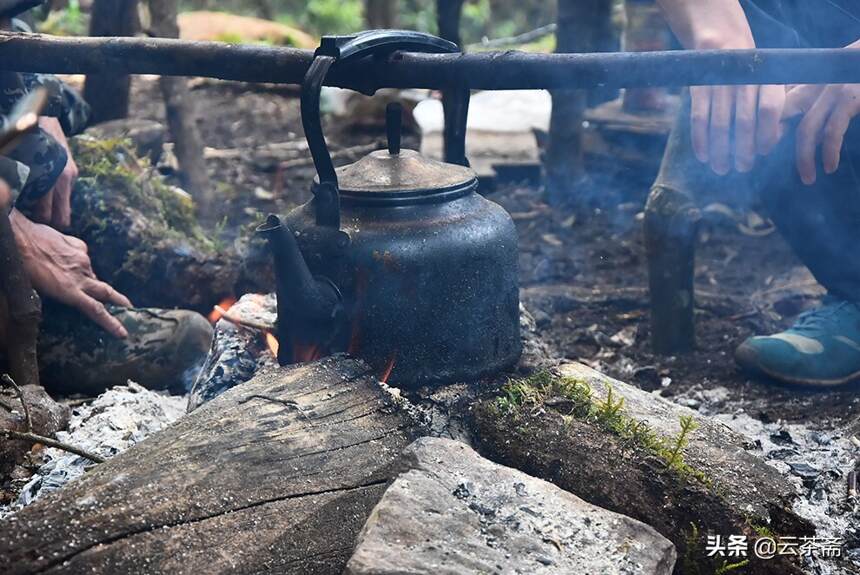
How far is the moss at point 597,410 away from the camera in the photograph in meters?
2.40

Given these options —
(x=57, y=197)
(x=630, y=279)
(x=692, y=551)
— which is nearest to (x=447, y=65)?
(x=692, y=551)

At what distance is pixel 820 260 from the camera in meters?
3.94

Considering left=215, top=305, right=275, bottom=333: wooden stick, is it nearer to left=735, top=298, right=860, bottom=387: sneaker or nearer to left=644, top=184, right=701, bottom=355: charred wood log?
left=644, top=184, right=701, bottom=355: charred wood log

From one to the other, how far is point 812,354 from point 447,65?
2.06 m

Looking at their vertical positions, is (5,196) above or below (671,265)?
above

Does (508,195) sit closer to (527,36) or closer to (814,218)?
(814,218)

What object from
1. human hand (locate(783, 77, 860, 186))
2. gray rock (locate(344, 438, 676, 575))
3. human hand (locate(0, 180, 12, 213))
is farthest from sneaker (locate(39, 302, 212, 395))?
human hand (locate(783, 77, 860, 186))

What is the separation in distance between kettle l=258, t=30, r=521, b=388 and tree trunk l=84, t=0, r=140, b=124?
3.23 meters

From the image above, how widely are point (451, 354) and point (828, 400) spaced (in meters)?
1.78

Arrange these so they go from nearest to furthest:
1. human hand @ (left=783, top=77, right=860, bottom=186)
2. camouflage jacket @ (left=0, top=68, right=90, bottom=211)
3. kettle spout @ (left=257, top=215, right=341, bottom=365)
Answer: kettle spout @ (left=257, top=215, right=341, bottom=365)
human hand @ (left=783, top=77, right=860, bottom=186)
camouflage jacket @ (left=0, top=68, right=90, bottom=211)

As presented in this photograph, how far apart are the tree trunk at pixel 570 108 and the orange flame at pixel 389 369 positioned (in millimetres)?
4051

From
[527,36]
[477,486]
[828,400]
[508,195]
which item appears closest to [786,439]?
[828,400]

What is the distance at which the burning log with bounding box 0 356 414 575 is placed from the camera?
183cm

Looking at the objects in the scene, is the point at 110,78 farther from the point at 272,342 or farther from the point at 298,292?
the point at 298,292
